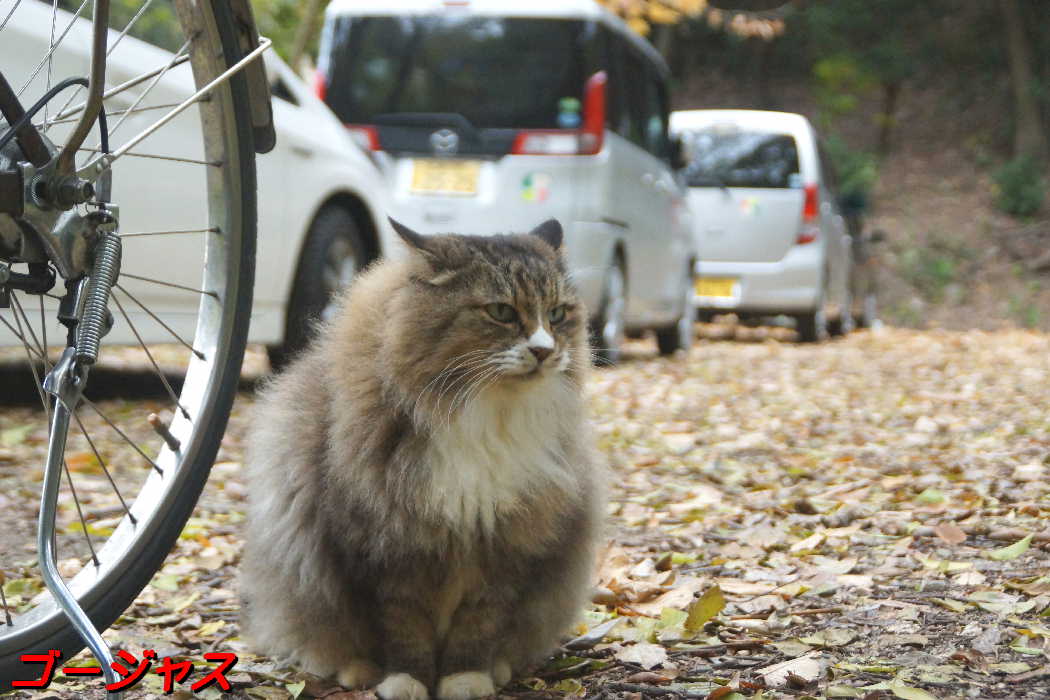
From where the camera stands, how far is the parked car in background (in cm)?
1141

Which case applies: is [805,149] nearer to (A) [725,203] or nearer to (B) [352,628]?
(A) [725,203]

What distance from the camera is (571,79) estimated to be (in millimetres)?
7867

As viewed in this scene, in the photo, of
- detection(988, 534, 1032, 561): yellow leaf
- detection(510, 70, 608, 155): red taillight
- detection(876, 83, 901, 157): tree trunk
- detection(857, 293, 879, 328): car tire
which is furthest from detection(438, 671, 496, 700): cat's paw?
detection(876, 83, 901, 157): tree trunk

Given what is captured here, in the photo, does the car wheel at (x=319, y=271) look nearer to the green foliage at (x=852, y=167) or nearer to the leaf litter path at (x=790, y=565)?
the leaf litter path at (x=790, y=565)

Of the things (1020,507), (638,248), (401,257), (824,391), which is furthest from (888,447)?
(638,248)

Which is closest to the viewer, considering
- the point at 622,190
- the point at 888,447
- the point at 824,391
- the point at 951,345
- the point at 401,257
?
the point at 401,257

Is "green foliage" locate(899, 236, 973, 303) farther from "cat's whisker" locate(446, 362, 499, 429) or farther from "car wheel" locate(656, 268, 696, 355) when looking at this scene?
"cat's whisker" locate(446, 362, 499, 429)

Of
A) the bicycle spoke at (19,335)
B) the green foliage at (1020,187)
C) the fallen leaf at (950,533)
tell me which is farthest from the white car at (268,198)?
the green foliage at (1020,187)

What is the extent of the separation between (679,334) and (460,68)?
3280 millimetres

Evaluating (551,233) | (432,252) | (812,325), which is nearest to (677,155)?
(812,325)

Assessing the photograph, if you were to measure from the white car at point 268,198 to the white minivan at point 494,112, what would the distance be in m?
1.30

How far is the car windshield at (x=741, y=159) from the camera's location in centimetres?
1167

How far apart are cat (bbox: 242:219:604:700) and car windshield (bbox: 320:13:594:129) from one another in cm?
542

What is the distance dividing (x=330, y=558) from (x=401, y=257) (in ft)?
2.20
